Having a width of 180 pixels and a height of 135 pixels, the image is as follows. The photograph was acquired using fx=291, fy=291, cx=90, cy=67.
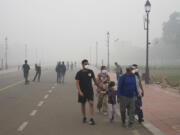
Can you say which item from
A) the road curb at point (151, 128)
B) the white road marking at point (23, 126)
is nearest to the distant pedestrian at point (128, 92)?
the road curb at point (151, 128)

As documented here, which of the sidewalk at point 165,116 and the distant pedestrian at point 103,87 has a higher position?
the distant pedestrian at point 103,87

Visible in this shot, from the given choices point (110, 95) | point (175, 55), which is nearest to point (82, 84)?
point (110, 95)

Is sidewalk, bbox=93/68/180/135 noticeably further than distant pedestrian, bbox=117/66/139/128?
No

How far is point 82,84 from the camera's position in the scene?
327 inches

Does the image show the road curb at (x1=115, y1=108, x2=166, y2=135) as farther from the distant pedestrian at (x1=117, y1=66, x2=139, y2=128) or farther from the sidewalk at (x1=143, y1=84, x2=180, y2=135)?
the distant pedestrian at (x1=117, y1=66, x2=139, y2=128)

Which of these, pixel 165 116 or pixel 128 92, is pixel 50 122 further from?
pixel 165 116

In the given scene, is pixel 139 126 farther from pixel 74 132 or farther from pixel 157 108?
pixel 157 108

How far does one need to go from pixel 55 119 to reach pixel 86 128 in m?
1.52

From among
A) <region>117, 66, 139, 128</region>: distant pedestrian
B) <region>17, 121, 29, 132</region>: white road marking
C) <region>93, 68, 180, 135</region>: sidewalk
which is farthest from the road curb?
<region>17, 121, 29, 132</region>: white road marking

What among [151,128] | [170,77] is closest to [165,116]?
[151,128]

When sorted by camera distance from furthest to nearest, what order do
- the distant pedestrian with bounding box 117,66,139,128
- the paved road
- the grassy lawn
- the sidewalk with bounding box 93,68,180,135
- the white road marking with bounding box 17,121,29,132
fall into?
the grassy lawn, the distant pedestrian with bounding box 117,66,139,128, the sidewalk with bounding box 93,68,180,135, the white road marking with bounding box 17,121,29,132, the paved road

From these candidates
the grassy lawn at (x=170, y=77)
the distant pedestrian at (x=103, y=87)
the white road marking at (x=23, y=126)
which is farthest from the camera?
the grassy lawn at (x=170, y=77)

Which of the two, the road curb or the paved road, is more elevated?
the road curb

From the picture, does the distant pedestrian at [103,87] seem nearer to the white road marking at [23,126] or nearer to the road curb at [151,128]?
the road curb at [151,128]
